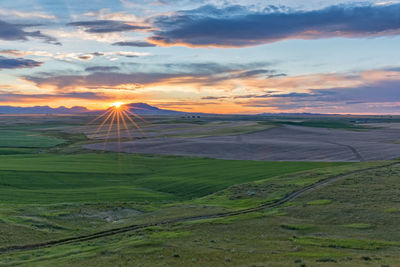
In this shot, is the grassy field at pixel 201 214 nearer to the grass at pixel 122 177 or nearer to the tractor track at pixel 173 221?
the grass at pixel 122 177

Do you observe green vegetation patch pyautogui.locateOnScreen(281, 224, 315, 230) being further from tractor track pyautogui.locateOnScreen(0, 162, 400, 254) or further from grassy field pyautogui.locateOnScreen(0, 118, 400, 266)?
tractor track pyautogui.locateOnScreen(0, 162, 400, 254)

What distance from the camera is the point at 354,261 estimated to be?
28391 millimetres

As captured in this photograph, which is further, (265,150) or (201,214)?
(265,150)

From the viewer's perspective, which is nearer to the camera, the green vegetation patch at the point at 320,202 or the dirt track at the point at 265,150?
the green vegetation patch at the point at 320,202

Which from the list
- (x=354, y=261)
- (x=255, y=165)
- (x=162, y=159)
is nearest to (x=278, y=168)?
(x=255, y=165)

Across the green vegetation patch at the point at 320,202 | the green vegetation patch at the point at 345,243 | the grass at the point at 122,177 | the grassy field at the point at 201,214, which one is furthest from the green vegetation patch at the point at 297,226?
the grass at the point at 122,177

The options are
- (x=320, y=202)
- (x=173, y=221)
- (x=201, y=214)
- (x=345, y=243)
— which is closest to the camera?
(x=345, y=243)

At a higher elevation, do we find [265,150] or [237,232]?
[265,150]

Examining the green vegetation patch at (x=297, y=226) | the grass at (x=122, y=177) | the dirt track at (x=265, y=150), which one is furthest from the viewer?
the dirt track at (x=265, y=150)

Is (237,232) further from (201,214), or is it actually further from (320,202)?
(320,202)

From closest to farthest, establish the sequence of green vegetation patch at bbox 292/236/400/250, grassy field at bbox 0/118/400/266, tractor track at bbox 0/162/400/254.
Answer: grassy field at bbox 0/118/400/266, green vegetation patch at bbox 292/236/400/250, tractor track at bbox 0/162/400/254

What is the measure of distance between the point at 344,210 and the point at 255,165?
49144mm

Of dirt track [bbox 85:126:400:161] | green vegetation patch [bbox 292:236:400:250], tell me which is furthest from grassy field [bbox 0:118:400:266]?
dirt track [bbox 85:126:400:161]

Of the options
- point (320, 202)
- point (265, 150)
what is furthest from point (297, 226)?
point (265, 150)
